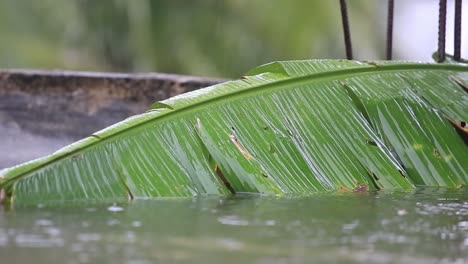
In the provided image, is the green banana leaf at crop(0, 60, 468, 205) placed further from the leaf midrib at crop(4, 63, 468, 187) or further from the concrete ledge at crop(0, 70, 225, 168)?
the concrete ledge at crop(0, 70, 225, 168)

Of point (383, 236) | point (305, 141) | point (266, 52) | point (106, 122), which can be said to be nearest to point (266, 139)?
point (305, 141)

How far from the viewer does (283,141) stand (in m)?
1.63

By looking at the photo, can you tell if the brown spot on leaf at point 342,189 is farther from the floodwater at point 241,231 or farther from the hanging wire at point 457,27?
the hanging wire at point 457,27

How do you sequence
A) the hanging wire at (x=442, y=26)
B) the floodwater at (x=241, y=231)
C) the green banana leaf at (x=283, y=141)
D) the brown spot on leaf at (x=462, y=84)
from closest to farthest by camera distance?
the floodwater at (x=241, y=231) < the green banana leaf at (x=283, y=141) < the brown spot on leaf at (x=462, y=84) < the hanging wire at (x=442, y=26)

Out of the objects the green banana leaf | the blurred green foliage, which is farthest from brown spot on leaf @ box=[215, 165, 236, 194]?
the blurred green foliage

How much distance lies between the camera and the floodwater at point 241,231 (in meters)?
0.87

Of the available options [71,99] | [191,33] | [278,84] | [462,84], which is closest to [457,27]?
[462,84]

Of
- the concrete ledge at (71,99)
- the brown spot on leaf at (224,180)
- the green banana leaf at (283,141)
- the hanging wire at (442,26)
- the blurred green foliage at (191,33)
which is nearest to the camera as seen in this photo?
the green banana leaf at (283,141)

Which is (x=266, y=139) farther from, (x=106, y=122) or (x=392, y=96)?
(x=106, y=122)

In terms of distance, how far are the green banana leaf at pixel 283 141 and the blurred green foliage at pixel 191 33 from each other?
3.15 metres

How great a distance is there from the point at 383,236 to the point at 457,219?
9.4 inches

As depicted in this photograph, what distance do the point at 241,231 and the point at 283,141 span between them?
603 mm

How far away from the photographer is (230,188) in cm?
151

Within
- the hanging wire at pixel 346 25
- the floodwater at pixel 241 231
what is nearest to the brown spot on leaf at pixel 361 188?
the floodwater at pixel 241 231
